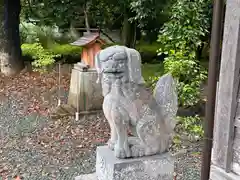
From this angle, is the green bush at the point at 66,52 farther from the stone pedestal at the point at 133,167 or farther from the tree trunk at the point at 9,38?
the stone pedestal at the point at 133,167

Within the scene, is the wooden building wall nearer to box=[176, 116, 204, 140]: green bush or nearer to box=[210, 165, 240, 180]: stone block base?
box=[210, 165, 240, 180]: stone block base

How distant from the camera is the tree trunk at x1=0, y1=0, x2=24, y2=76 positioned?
911 cm

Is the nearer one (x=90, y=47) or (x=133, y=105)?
(x=133, y=105)

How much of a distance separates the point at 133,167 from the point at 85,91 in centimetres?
408

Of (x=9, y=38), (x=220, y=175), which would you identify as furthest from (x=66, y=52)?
(x=220, y=175)

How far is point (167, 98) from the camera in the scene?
2688 mm

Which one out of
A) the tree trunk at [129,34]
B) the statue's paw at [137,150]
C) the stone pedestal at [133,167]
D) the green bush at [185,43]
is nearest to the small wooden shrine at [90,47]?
the green bush at [185,43]

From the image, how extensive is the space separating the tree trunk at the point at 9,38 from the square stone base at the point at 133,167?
7.16 meters

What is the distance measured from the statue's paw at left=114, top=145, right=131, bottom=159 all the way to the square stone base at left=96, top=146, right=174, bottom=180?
32 millimetres

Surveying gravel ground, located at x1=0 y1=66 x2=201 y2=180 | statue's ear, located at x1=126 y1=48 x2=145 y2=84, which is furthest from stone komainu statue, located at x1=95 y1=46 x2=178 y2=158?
gravel ground, located at x1=0 y1=66 x2=201 y2=180

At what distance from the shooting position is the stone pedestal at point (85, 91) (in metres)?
6.56

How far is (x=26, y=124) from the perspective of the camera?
6.23m

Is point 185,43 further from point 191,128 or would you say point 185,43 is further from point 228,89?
point 228,89

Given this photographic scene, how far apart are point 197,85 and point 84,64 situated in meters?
2.25
